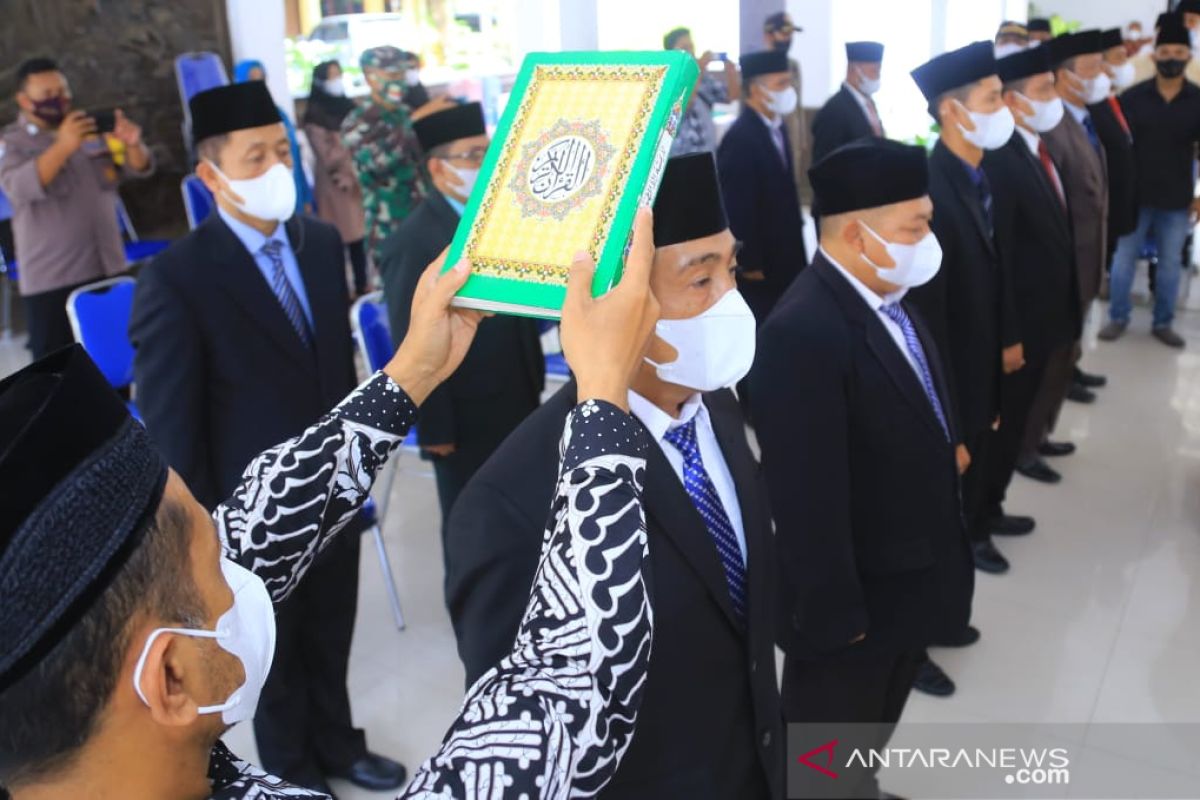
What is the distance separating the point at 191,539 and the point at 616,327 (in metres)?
0.43

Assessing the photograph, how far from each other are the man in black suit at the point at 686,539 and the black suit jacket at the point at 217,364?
1135mm

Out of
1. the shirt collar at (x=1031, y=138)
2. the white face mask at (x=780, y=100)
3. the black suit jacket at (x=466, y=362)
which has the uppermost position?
the white face mask at (x=780, y=100)

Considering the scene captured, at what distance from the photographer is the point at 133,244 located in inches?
262

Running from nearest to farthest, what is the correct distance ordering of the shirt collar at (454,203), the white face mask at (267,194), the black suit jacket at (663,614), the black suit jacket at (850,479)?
1. the black suit jacket at (663,614)
2. the black suit jacket at (850,479)
3. the white face mask at (267,194)
4. the shirt collar at (454,203)

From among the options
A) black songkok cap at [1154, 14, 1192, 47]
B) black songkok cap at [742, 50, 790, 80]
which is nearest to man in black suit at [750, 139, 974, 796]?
black songkok cap at [742, 50, 790, 80]

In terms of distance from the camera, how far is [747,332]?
1617mm

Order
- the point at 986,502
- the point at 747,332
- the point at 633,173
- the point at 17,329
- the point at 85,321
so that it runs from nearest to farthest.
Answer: the point at 633,173 → the point at 747,332 → the point at 85,321 → the point at 986,502 → the point at 17,329

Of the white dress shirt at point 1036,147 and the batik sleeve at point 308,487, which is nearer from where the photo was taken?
the batik sleeve at point 308,487

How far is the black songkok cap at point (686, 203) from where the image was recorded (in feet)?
5.34

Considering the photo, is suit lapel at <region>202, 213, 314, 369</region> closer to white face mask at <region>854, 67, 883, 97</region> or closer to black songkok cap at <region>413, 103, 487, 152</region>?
black songkok cap at <region>413, 103, 487, 152</region>

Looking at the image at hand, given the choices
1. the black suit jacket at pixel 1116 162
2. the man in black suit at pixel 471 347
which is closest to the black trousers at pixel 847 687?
the man in black suit at pixel 471 347

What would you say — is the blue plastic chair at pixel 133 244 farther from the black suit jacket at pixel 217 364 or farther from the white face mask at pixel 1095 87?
the white face mask at pixel 1095 87

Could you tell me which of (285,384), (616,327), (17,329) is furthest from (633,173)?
(17,329)

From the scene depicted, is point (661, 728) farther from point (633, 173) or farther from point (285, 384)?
point (285, 384)
